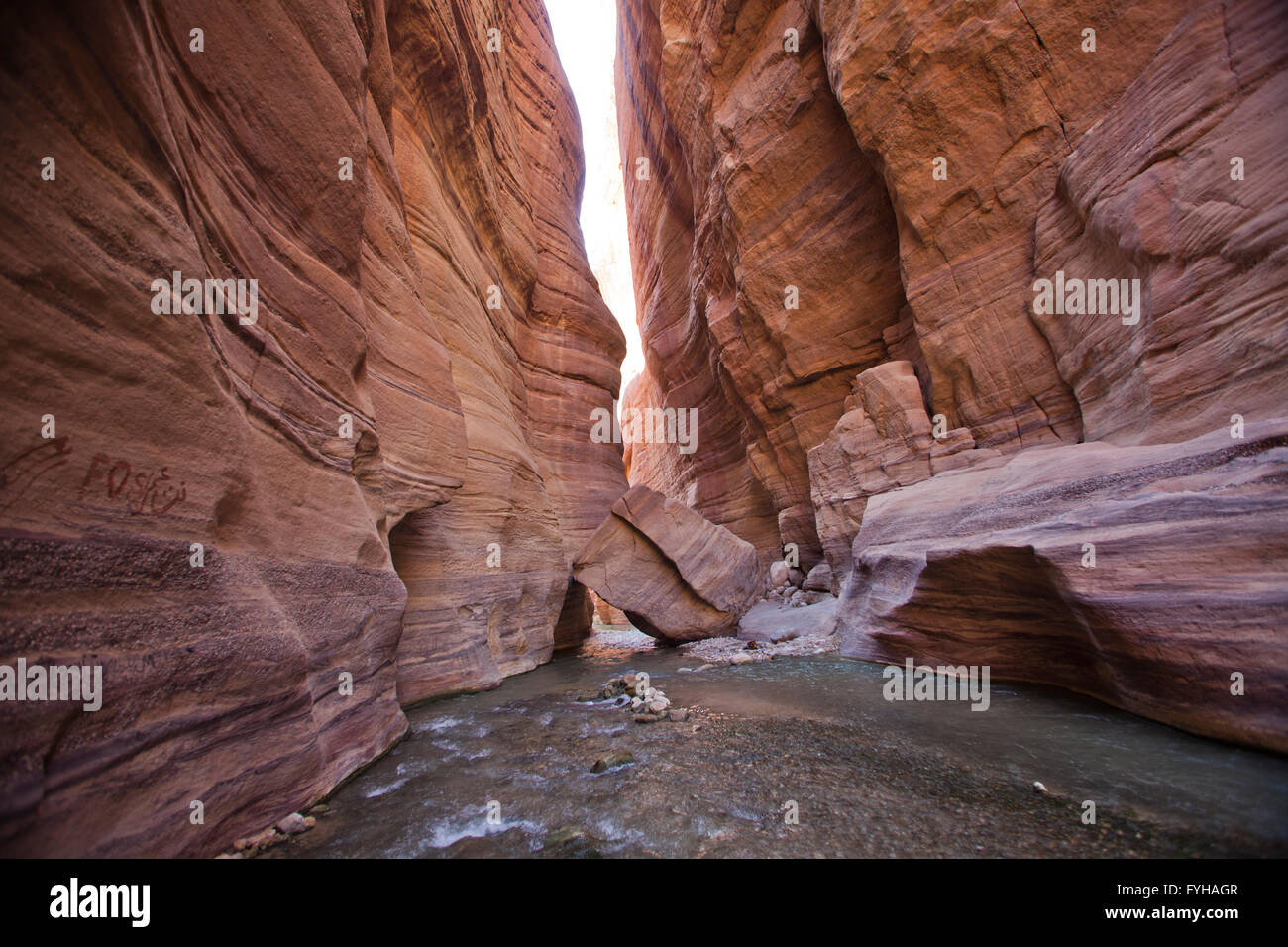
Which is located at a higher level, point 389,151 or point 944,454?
point 389,151

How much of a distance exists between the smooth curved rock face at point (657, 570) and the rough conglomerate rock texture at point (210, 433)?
3561 mm

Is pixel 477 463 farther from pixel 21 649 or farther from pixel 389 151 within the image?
pixel 21 649

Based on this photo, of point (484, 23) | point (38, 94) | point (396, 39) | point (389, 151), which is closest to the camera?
point (38, 94)

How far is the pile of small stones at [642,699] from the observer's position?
515 cm

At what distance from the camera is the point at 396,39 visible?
8.02m

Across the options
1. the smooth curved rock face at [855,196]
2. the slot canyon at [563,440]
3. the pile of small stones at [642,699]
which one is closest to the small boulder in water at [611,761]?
the slot canyon at [563,440]

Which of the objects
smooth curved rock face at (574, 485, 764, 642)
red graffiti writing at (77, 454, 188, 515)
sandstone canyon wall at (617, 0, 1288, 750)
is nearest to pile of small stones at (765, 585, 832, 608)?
sandstone canyon wall at (617, 0, 1288, 750)

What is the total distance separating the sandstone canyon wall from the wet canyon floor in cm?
86

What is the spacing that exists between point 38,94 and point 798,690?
7416mm

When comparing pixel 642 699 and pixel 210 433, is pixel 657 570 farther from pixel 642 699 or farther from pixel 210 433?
pixel 210 433

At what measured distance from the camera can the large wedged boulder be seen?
3506mm

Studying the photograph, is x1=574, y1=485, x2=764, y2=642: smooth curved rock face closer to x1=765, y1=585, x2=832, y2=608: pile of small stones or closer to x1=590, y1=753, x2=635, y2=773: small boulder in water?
x1=765, y1=585, x2=832, y2=608: pile of small stones

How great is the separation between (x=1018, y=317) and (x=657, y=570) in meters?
8.51
